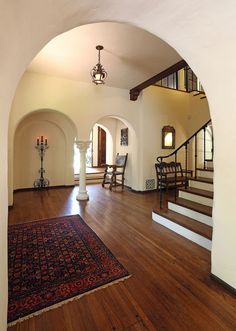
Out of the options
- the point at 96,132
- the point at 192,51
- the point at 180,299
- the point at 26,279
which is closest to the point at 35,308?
the point at 26,279

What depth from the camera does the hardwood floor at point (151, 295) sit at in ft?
4.88

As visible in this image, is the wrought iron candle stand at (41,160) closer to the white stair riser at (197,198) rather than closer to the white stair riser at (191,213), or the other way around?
the white stair riser at (191,213)

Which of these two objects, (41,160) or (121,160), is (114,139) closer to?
(121,160)

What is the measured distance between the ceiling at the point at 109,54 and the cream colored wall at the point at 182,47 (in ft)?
4.54

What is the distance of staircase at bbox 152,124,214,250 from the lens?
107 inches

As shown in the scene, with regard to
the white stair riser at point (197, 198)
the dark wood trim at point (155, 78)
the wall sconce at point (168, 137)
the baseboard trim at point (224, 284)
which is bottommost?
the baseboard trim at point (224, 284)

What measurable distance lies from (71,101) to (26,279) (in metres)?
4.04

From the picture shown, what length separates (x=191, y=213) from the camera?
310cm

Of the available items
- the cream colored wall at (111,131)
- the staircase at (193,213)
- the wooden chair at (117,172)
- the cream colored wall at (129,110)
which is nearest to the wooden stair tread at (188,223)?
the staircase at (193,213)

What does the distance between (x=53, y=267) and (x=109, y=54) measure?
3.57 m

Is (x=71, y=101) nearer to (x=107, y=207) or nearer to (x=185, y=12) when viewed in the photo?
(x=107, y=207)

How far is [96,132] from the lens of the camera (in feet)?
36.2

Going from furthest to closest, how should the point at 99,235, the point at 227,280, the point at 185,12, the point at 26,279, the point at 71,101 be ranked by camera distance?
1. the point at 71,101
2. the point at 99,235
3. the point at 26,279
4. the point at 227,280
5. the point at 185,12

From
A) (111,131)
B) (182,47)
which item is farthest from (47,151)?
(182,47)
